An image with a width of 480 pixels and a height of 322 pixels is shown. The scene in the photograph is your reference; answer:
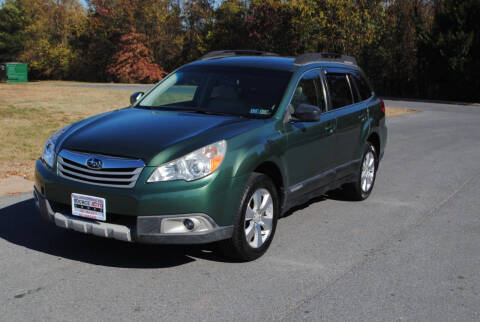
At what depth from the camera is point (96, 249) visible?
520cm

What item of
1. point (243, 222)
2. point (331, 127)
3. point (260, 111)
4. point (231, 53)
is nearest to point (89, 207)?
point (243, 222)

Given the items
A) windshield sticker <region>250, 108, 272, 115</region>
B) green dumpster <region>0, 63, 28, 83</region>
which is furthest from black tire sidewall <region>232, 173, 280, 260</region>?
green dumpster <region>0, 63, 28, 83</region>

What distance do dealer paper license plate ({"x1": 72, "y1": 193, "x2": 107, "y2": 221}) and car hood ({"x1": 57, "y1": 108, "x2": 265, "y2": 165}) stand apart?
1.27ft

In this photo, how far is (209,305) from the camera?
4.03 m

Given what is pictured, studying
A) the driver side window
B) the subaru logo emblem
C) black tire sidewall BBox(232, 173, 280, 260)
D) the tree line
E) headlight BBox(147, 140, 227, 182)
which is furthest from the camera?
the tree line

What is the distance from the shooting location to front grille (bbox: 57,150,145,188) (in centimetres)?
440

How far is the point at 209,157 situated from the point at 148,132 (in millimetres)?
680

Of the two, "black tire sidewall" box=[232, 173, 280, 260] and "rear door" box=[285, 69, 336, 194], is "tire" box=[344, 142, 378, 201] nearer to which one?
"rear door" box=[285, 69, 336, 194]

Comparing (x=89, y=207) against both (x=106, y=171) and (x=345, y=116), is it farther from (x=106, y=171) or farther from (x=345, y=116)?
(x=345, y=116)

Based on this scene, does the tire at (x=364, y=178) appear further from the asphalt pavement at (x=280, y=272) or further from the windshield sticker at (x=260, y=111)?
the windshield sticker at (x=260, y=111)

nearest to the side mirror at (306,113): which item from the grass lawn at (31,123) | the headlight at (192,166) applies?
the headlight at (192,166)

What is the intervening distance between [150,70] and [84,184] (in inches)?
1965

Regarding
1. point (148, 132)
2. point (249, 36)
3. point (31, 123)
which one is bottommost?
point (31, 123)

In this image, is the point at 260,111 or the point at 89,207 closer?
the point at 89,207
